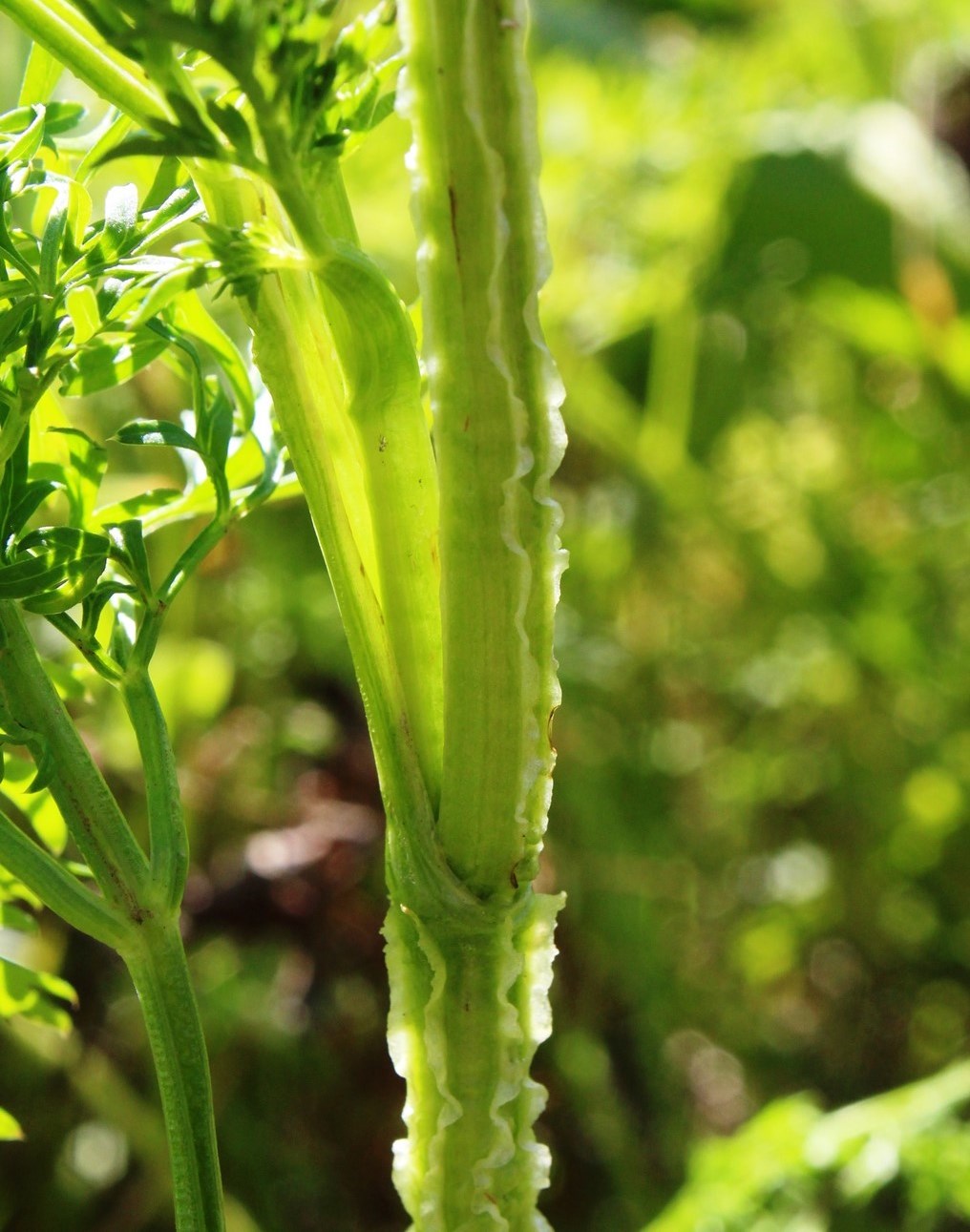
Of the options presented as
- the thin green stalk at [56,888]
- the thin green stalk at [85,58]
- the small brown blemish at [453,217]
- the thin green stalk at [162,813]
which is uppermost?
the thin green stalk at [85,58]

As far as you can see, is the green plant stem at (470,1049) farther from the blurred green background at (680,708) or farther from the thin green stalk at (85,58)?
the blurred green background at (680,708)

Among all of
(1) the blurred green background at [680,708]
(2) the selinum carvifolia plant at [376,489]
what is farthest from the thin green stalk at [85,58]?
(1) the blurred green background at [680,708]

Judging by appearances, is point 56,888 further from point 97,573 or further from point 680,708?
point 680,708

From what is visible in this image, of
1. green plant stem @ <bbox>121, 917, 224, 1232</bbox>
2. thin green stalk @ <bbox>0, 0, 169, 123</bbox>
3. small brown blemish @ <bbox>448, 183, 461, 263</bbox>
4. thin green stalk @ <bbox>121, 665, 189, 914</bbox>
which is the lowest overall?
green plant stem @ <bbox>121, 917, 224, 1232</bbox>

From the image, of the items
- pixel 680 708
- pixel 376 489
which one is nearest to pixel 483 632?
pixel 376 489

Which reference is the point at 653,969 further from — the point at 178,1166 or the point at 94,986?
the point at 178,1166

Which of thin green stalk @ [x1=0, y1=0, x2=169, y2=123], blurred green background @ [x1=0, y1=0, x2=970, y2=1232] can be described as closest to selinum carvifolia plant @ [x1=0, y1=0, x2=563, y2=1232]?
thin green stalk @ [x1=0, y1=0, x2=169, y2=123]

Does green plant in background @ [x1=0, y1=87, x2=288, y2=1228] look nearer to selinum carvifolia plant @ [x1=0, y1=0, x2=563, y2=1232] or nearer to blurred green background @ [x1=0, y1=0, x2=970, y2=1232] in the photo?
selinum carvifolia plant @ [x1=0, y1=0, x2=563, y2=1232]
